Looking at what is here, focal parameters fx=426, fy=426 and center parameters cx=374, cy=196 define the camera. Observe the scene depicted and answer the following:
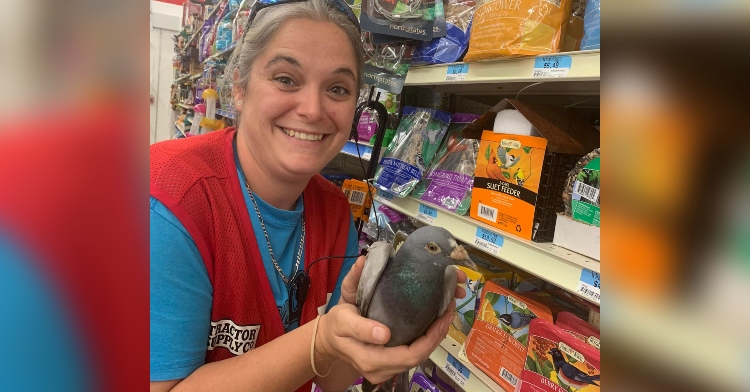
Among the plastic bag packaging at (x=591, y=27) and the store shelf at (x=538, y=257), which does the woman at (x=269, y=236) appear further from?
the plastic bag packaging at (x=591, y=27)

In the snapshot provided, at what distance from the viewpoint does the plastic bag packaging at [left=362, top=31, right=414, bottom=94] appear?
64.3 inches

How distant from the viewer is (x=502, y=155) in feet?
3.94

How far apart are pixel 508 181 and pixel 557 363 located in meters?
0.48

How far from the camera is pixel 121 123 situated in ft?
0.44

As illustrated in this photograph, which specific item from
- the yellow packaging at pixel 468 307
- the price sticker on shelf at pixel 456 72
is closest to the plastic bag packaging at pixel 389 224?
the yellow packaging at pixel 468 307

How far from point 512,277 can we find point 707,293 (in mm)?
1367

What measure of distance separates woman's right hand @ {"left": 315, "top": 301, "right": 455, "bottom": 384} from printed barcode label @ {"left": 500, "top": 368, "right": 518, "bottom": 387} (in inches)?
16.6

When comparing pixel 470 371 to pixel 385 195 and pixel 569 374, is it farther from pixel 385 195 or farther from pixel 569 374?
pixel 385 195

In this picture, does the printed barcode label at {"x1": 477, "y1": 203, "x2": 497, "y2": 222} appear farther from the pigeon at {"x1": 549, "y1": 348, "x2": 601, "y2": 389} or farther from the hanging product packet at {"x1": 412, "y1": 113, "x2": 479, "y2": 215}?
the pigeon at {"x1": 549, "y1": 348, "x2": 601, "y2": 389}

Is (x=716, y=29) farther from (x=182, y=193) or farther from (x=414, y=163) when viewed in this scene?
(x=414, y=163)

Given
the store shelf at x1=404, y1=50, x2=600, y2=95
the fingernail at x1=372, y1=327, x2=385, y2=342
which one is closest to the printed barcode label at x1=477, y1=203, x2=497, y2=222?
the store shelf at x1=404, y1=50, x2=600, y2=95

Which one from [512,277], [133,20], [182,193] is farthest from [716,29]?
[512,277]

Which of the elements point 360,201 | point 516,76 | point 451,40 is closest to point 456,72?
point 451,40

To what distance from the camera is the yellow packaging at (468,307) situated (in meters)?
1.37
